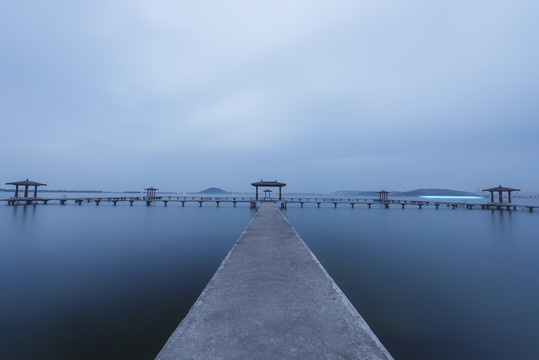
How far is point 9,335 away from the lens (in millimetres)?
4316

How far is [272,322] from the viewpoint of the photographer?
8.77 ft

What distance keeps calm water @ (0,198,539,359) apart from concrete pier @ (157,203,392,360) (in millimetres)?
1936

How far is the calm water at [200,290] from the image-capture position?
427cm

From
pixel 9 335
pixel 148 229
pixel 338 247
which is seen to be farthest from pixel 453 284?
pixel 148 229

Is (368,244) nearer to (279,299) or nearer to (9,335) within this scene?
(279,299)

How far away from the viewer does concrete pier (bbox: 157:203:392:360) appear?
2.17 m

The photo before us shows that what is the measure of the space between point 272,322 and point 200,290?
457 cm

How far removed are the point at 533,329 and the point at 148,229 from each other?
18.4m

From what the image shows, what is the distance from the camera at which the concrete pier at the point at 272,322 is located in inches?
85.4

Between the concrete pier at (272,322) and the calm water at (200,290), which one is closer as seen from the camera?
the concrete pier at (272,322)

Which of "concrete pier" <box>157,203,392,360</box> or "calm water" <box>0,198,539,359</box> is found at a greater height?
"concrete pier" <box>157,203,392,360</box>

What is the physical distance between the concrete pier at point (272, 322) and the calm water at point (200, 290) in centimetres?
194

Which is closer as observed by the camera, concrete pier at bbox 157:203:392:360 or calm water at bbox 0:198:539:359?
concrete pier at bbox 157:203:392:360

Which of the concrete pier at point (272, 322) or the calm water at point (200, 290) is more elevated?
the concrete pier at point (272, 322)
